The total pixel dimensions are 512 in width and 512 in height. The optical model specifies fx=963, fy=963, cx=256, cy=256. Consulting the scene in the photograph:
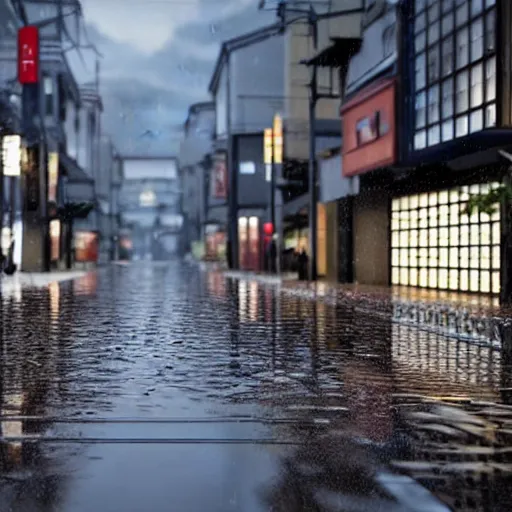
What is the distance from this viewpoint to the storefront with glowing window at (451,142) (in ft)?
94.6

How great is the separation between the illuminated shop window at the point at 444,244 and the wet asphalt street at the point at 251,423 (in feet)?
53.7

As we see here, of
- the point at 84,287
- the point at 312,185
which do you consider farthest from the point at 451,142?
the point at 84,287

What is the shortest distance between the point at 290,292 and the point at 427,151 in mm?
6902

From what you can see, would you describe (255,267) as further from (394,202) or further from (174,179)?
(174,179)

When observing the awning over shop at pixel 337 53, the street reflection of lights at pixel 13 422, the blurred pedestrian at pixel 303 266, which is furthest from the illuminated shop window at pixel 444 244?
the street reflection of lights at pixel 13 422

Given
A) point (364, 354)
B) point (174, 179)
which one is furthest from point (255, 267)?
point (174, 179)

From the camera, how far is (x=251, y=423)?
8156 mm

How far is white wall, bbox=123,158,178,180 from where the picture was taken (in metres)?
178

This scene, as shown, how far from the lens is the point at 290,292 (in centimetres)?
3438

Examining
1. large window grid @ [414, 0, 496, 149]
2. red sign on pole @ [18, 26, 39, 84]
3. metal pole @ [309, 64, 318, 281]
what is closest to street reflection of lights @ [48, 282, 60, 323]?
large window grid @ [414, 0, 496, 149]

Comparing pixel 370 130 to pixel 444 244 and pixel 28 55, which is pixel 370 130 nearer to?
pixel 444 244

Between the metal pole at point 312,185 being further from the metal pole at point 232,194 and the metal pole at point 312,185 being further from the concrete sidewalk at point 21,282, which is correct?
the metal pole at point 232,194

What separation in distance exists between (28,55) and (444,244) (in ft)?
117

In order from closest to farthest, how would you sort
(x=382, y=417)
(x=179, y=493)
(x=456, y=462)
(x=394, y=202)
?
(x=179, y=493) → (x=456, y=462) → (x=382, y=417) → (x=394, y=202)
